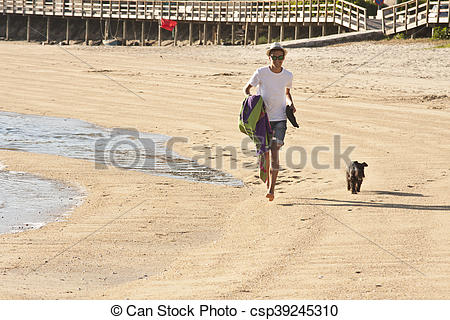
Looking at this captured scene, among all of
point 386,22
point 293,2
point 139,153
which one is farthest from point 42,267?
point 293,2

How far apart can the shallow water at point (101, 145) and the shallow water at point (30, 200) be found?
4.14 feet

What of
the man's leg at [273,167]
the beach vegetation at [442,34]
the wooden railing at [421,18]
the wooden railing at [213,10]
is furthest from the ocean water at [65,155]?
the wooden railing at [213,10]

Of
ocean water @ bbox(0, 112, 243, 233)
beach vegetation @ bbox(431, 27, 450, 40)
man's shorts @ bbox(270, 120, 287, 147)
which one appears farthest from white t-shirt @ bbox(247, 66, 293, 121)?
beach vegetation @ bbox(431, 27, 450, 40)

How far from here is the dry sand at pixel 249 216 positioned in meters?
5.49

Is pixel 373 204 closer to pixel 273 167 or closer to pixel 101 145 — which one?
pixel 273 167

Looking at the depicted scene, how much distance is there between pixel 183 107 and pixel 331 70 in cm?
723

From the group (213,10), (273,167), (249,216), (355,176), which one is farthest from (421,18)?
(249,216)

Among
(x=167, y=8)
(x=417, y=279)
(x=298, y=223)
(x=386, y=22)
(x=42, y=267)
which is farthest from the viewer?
(x=167, y=8)

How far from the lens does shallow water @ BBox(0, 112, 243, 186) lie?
34.7 ft

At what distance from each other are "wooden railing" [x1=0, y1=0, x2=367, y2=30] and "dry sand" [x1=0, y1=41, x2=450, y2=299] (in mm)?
17678

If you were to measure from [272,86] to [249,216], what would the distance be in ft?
4.53

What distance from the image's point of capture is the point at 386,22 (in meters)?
31.5

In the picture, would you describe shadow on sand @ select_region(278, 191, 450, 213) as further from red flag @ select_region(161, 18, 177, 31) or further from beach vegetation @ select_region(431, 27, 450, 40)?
red flag @ select_region(161, 18, 177, 31)
